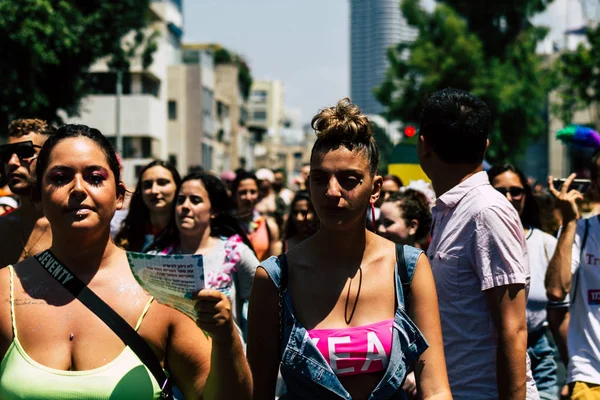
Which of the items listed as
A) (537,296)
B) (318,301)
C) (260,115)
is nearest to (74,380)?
(318,301)

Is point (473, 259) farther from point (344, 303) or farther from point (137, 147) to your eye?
point (137, 147)

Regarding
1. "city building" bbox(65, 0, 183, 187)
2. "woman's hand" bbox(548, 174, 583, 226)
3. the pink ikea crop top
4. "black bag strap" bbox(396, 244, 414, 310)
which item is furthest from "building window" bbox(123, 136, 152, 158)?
the pink ikea crop top

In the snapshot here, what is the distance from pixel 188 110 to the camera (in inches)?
2387

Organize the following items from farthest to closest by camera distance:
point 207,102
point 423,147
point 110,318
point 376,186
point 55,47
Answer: point 207,102
point 55,47
point 423,147
point 376,186
point 110,318

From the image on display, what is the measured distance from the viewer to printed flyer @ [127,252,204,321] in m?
2.73

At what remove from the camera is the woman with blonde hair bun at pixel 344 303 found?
3389 mm

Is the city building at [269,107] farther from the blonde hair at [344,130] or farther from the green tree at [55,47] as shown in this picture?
the blonde hair at [344,130]

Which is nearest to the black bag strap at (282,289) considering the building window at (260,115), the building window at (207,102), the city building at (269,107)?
the building window at (207,102)

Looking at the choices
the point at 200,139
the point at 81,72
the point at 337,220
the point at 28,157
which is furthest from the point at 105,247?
the point at 200,139

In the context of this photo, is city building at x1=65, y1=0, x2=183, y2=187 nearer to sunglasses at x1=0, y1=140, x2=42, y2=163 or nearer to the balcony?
the balcony

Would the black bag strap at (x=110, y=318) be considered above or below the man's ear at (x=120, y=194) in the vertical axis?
below

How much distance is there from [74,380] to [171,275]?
0.64m

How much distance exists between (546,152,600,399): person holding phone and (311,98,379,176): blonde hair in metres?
2.05

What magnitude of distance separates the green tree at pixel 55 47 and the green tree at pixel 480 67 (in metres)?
15.9
